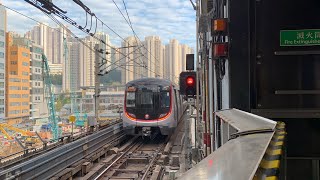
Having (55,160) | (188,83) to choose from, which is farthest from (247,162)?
(188,83)

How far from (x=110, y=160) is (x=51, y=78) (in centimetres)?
885

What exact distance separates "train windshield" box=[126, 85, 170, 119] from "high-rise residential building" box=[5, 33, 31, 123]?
19.1ft

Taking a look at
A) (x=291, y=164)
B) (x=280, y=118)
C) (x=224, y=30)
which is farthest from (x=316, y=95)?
(x=224, y=30)

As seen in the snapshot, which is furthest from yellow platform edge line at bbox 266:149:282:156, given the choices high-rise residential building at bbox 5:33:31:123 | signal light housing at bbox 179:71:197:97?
high-rise residential building at bbox 5:33:31:123

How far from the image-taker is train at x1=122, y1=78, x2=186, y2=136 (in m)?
16.9

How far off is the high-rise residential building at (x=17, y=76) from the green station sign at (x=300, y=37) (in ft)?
26.5

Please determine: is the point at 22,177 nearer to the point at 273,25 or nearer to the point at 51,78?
the point at 273,25

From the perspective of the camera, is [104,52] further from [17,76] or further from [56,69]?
[17,76]

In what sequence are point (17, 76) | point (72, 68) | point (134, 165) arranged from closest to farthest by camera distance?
point (17, 76) → point (134, 165) → point (72, 68)

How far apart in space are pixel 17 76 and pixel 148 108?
7.04m

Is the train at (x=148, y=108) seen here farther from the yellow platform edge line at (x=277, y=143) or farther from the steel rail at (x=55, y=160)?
the yellow platform edge line at (x=277, y=143)

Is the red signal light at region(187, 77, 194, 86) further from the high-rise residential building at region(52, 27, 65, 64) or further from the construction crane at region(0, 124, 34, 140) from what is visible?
the high-rise residential building at region(52, 27, 65, 64)

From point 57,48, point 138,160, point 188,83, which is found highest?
point 57,48

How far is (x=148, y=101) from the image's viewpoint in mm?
17188
